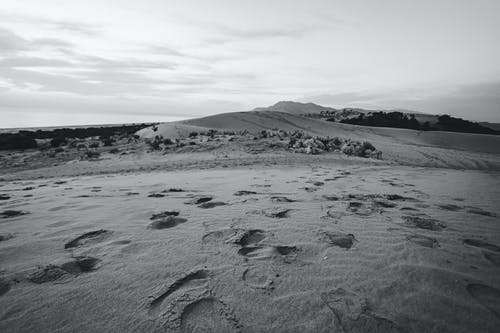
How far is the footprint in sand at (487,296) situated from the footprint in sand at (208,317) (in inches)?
44.9

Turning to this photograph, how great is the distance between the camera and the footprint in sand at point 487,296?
1.27 meters

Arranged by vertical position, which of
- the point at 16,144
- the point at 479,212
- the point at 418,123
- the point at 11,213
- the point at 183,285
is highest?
the point at 16,144

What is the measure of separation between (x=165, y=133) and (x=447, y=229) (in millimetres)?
10440

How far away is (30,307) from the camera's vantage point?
1.30m

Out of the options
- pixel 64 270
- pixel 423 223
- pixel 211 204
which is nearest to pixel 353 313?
pixel 423 223

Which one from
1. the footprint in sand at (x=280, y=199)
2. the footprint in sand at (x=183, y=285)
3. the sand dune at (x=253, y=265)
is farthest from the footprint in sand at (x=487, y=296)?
the footprint in sand at (x=280, y=199)

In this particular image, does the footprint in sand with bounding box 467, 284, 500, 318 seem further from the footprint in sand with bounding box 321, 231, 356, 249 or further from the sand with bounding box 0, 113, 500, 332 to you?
the footprint in sand with bounding box 321, 231, 356, 249

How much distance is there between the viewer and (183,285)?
4.77ft

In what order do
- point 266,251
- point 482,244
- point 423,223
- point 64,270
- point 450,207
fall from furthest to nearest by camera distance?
point 450,207 → point 423,223 → point 482,244 → point 266,251 → point 64,270

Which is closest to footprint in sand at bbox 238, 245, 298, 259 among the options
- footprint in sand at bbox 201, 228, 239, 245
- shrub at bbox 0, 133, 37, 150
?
footprint in sand at bbox 201, 228, 239, 245

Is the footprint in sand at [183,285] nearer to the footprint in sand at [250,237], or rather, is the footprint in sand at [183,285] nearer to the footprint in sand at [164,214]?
the footprint in sand at [250,237]

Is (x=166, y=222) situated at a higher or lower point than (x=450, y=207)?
higher

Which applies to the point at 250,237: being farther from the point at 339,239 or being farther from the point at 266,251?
the point at 339,239

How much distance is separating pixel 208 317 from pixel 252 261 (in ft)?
1.63
